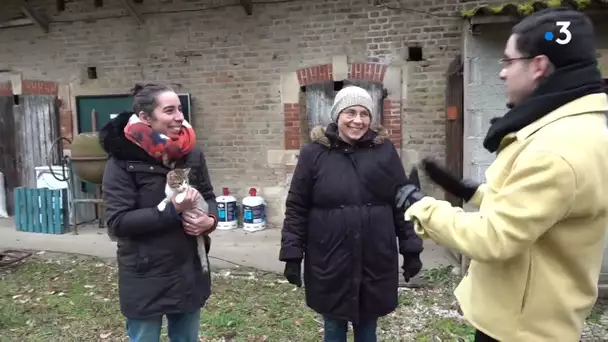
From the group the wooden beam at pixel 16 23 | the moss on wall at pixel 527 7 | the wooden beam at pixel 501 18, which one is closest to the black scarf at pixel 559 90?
the moss on wall at pixel 527 7

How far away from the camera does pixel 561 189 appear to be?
1.42 metres

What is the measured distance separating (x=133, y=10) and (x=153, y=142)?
19.5 feet

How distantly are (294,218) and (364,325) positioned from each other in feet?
2.38

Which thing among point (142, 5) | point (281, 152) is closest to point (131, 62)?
point (142, 5)

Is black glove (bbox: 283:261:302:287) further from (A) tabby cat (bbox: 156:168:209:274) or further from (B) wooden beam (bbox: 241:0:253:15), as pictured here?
(B) wooden beam (bbox: 241:0:253:15)

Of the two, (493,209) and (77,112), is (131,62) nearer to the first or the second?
(77,112)

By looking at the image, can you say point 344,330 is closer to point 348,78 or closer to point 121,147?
point 121,147

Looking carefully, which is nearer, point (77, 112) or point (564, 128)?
point (564, 128)

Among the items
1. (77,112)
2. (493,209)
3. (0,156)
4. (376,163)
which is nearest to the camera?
(493,209)

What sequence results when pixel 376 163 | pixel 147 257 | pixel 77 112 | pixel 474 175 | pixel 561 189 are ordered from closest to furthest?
pixel 561 189 → pixel 147 257 → pixel 376 163 → pixel 474 175 → pixel 77 112

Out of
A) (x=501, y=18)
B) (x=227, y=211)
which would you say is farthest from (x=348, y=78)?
(x=227, y=211)

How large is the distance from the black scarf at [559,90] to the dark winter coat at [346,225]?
1095mm

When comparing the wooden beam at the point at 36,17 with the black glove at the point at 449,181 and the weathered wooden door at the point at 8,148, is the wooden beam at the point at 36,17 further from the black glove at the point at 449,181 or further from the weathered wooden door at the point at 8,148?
the black glove at the point at 449,181

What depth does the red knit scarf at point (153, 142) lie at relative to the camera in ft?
7.76
